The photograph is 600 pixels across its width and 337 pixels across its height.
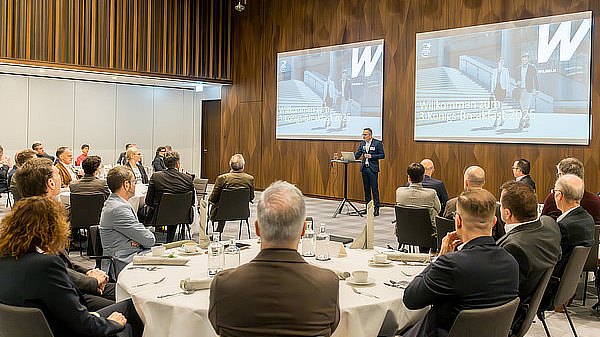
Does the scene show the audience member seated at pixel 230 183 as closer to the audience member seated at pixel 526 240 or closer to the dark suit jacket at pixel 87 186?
the dark suit jacket at pixel 87 186

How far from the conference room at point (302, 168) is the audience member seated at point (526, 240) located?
1 centimetres

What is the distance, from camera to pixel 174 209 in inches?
302

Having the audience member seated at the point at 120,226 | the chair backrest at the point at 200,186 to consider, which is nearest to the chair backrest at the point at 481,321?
the audience member seated at the point at 120,226

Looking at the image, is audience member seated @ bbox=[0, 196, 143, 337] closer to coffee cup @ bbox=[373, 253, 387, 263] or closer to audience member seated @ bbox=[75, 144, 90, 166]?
coffee cup @ bbox=[373, 253, 387, 263]

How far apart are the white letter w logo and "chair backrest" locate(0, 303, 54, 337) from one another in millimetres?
10069

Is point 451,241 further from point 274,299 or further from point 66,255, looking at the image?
point 66,255

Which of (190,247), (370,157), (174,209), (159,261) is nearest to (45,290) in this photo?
(159,261)

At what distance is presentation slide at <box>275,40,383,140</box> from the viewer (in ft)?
45.3

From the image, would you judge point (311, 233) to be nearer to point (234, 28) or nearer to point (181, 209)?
point (181, 209)

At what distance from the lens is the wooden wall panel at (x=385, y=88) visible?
36.3 ft

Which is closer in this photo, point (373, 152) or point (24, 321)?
point (24, 321)

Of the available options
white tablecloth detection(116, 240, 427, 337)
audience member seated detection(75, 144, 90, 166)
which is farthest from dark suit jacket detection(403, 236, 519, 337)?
audience member seated detection(75, 144, 90, 166)

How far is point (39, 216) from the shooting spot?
2906mm

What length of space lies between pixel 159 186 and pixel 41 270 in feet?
16.4
